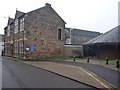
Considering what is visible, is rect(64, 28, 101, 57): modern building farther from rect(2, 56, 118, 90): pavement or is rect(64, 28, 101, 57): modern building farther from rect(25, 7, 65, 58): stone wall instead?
rect(2, 56, 118, 90): pavement

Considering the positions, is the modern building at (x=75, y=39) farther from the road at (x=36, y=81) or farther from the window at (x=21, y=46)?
the road at (x=36, y=81)

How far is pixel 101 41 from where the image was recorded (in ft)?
120

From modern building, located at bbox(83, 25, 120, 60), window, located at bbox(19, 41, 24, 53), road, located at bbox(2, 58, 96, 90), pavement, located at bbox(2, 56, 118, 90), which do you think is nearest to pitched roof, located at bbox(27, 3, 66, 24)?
window, located at bbox(19, 41, 24, 53)

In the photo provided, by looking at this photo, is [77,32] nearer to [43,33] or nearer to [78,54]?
[78,54]

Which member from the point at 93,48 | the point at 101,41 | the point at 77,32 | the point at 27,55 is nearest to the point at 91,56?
the point at 93,48

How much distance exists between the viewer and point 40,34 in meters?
39.7

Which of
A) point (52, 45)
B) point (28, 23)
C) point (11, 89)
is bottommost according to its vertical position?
point (11, 89)

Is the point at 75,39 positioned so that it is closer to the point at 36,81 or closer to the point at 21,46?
the point at 21,46

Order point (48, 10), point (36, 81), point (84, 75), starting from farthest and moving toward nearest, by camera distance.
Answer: point (48, 10) < point (84, 75) < point (36, 81)

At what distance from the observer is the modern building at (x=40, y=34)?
37.9 m

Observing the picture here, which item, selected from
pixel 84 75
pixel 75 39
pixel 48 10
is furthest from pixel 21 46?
pixel 75 39

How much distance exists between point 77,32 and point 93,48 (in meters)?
33.1

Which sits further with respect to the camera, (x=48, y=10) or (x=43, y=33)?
(x=48, y=10)

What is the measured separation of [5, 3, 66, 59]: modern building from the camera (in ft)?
124
